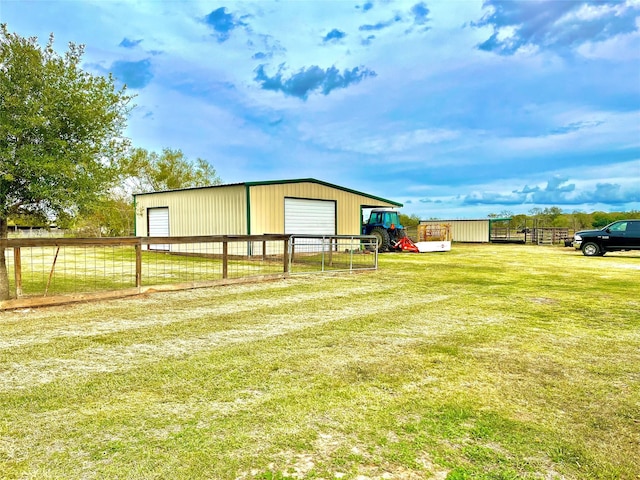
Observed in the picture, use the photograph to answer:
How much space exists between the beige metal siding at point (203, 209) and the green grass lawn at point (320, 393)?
10.9 m

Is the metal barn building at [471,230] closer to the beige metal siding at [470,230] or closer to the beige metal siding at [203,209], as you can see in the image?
the beige metal siding at [470,230]

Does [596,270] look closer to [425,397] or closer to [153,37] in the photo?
[425,397]

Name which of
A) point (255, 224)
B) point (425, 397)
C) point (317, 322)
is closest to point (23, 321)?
point (317, 322)

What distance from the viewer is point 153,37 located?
12.7 meters

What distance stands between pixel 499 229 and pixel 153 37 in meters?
32.7

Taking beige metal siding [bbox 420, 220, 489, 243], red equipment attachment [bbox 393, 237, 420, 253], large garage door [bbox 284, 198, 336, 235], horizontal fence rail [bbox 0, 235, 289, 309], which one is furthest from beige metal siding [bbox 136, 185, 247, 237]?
beige metal siding [bbox 420, 220, 489, 243]

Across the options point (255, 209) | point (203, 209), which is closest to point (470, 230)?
point (255, 209)

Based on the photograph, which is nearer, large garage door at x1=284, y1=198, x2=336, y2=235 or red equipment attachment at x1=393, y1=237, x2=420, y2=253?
large garage door at x1=284, y1=198, x2=336, y2=235

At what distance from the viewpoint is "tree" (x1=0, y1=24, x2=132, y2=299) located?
6.95m

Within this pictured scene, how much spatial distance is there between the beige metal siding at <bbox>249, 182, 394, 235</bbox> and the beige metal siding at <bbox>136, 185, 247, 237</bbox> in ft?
1.79

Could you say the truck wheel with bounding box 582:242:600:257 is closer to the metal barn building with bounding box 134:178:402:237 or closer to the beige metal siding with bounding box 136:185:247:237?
the metal barn building with bounding box 134:178:402:237

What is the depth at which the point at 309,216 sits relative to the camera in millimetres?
19234

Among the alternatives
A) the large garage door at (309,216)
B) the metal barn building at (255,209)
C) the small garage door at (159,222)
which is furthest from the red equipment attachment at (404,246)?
the small garage door at (159,222)

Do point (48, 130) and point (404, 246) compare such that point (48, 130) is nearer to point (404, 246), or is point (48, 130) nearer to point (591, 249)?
point (404, 246)
